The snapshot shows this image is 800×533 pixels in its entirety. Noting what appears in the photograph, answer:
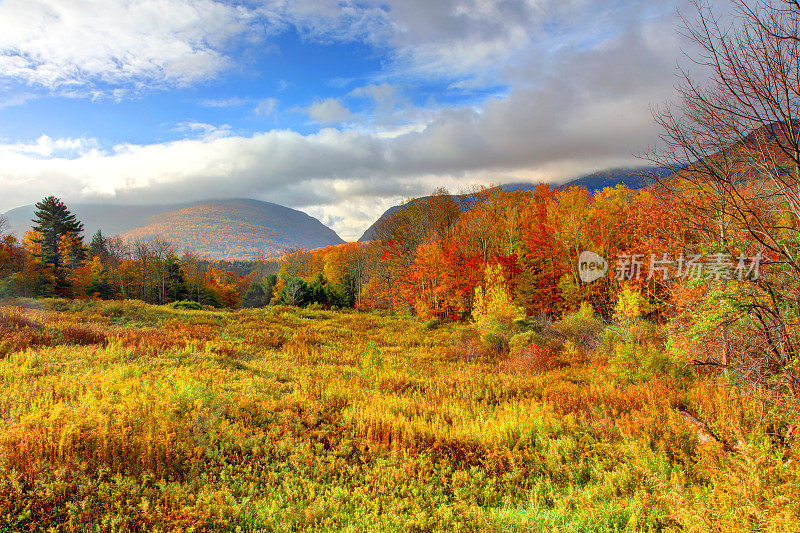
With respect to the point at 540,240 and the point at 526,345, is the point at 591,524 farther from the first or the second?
the point at 540,240

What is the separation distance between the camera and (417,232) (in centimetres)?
3791

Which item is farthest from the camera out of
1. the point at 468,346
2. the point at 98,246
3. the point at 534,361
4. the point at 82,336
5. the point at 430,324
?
the point at 98,246

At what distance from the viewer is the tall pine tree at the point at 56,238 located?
42531mm

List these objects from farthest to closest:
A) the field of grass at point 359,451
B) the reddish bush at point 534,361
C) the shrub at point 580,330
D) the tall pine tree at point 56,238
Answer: the tall pine tree at point 56,238 → the shrub at point 580,330 → the reddish bush at point 534,361 → the field of grass at point 359,451

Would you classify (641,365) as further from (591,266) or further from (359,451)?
(591,266)

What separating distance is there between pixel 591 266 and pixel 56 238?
58928 mm

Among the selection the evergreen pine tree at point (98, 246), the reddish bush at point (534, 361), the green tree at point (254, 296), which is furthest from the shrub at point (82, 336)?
the evergreen pine tree at point (98, 246)

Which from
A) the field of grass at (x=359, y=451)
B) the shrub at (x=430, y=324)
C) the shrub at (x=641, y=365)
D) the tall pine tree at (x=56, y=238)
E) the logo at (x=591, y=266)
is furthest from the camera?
the tall pine tree at (x=56, y=238)

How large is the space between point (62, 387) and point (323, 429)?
17.5ft

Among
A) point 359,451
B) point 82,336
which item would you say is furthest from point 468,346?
point 82,336

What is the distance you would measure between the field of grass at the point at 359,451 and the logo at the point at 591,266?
19.5 metres

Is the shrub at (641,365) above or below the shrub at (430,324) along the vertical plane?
above

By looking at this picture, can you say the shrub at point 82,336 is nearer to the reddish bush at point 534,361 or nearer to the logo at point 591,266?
the reddish bush at point 534,361

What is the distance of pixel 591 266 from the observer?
29641 mm
